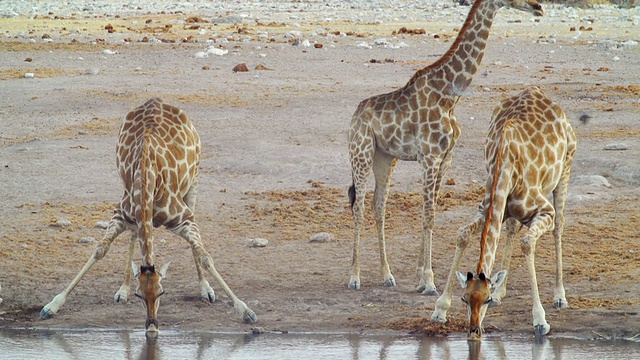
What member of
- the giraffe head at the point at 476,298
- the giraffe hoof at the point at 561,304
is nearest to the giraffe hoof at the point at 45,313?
the giraffe head at the point at 476,298

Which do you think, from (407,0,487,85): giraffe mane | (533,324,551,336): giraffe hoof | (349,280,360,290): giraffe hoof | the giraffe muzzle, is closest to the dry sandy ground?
(349,280,360,290): giraffe hoof

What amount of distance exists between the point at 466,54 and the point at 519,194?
2.01 m

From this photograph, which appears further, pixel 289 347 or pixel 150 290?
pixel 289 347

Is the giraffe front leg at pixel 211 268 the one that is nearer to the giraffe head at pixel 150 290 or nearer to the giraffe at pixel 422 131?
the giraffe head at pixel 150 290

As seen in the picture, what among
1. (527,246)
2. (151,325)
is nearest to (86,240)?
(151,325)

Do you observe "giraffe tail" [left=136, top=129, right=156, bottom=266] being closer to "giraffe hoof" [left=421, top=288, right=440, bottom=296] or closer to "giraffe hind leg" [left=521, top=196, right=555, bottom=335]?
"giraffe hoof" [left=421, top=288, right=440, bottom=296]

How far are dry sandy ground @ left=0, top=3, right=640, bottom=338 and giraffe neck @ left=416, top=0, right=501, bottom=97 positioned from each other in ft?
0.82

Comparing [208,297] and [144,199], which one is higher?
[144,199]

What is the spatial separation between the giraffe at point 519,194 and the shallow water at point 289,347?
0.87ft

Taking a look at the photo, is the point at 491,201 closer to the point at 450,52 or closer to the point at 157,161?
the point at 450,52

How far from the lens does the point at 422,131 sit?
9.19m

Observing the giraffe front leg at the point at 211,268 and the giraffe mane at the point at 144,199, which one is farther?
the giraffe front leg at the point at 211,268

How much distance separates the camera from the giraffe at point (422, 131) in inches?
360

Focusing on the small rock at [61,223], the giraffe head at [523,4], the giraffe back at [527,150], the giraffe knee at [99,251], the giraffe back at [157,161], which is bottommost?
the small rock at [61,223]
